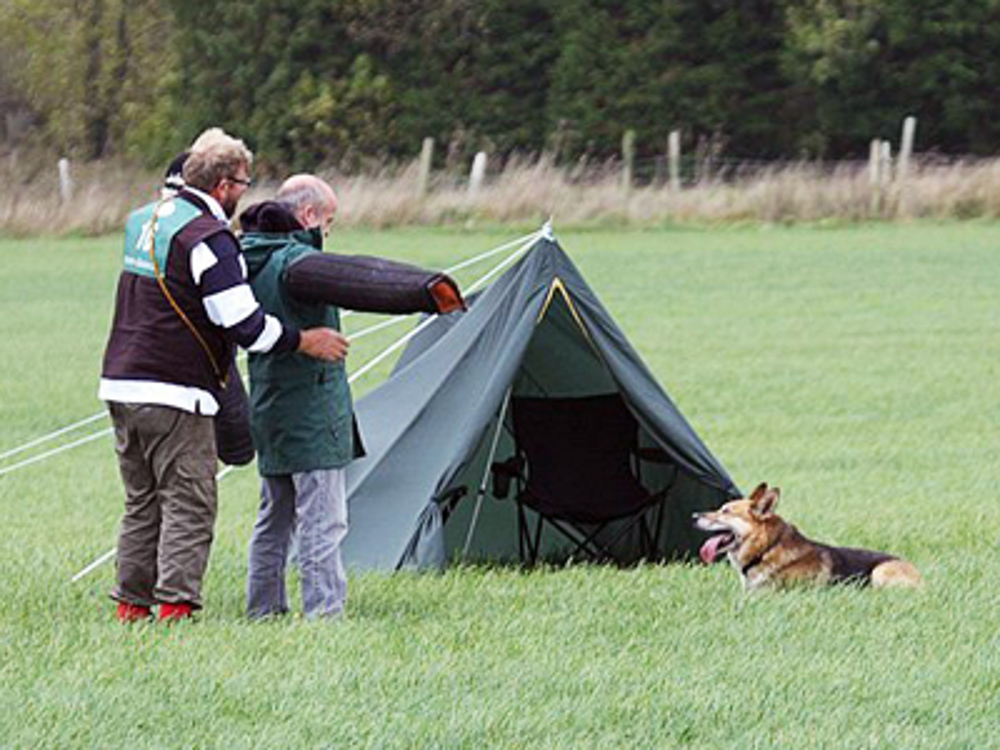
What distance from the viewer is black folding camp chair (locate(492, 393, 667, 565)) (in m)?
9.97

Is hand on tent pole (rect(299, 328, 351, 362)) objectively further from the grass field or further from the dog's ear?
the dog's ear

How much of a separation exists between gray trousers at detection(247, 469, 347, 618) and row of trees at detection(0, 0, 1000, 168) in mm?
38779

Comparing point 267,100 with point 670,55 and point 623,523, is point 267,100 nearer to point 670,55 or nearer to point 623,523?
point 670,55

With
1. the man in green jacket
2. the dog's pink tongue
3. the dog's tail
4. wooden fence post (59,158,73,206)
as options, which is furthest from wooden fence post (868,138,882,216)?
the man in green jacket

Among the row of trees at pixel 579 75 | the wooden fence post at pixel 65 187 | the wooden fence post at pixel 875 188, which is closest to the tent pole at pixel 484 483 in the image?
the wooden fence post at pixel 875 188

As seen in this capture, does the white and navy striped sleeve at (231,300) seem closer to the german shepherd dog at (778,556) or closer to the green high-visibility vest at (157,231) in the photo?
the green high-visibility vest at (157,231)

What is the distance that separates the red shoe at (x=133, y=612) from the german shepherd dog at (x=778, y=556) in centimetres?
208

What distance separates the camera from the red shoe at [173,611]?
25.3 ft

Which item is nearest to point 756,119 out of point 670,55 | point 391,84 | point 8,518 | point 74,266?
point 670,55

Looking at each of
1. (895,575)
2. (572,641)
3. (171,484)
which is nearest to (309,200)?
(171,484)

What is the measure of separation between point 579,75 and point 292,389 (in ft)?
134

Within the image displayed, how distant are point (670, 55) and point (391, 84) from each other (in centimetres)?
587

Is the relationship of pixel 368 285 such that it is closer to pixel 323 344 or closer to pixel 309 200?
pixel 323 344

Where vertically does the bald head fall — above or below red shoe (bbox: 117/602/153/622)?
above
